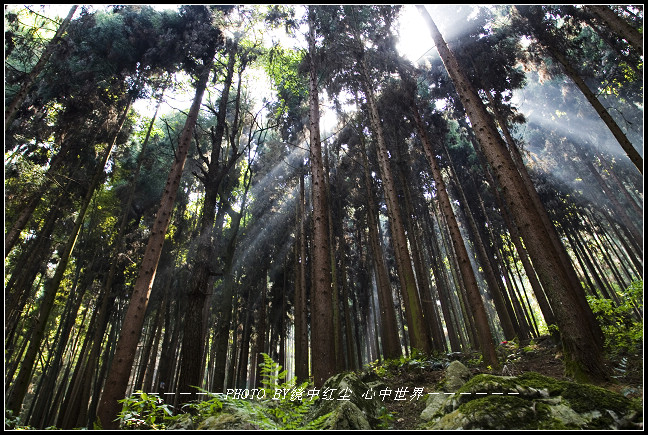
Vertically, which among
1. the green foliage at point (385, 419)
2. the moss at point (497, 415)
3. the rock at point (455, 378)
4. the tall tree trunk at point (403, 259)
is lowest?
the green foliage at point (385, 419)

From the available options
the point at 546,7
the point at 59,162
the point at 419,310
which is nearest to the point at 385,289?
the point at 419,310

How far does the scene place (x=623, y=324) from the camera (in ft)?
23.3

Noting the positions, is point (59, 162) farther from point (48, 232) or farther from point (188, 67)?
point (188, 67)

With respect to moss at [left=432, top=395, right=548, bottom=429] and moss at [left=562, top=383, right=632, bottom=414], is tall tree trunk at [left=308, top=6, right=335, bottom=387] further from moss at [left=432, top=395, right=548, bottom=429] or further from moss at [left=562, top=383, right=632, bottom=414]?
moss at [left=562, top=383, right=632, bottom=414]

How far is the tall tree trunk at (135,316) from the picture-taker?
5.73 metres

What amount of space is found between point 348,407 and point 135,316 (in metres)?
5.44

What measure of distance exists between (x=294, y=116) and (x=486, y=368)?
1377 cm

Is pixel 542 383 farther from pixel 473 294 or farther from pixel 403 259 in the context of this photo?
pixel 403 259

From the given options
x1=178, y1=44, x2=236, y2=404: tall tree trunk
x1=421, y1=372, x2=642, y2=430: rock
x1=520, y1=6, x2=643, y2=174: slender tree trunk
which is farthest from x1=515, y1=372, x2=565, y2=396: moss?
x1=520, y1=6, x2=643, y2=174: slender tree trunk

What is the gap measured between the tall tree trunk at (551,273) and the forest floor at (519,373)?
0.98ft

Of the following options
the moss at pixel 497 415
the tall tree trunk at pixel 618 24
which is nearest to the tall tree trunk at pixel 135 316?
the moss at pixel 497 415

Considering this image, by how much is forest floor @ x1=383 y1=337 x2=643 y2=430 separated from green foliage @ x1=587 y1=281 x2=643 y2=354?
386mm

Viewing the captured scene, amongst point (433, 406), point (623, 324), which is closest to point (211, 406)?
point (433, 406)

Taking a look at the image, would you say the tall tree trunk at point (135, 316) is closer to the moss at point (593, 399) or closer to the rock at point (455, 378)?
the rock at point (455, 378)
